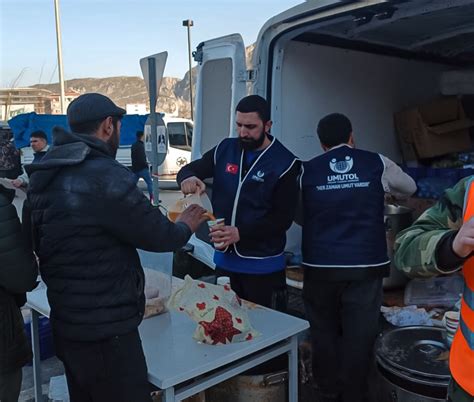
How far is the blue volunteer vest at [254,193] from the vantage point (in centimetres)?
288

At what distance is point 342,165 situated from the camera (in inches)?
112

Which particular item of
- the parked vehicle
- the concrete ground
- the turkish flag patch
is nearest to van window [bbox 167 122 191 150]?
the parked vehicle

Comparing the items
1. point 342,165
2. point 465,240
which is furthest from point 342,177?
point 465,240

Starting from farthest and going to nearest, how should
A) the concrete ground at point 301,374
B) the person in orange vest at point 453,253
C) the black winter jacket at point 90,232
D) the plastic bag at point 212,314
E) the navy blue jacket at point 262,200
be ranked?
the concrete ground at point 301,374, the navy blue jacket at point 262,200, the plastic bag at point 212,314, the black winter jacket at point 90,232, the person in orange vest at point 453,253

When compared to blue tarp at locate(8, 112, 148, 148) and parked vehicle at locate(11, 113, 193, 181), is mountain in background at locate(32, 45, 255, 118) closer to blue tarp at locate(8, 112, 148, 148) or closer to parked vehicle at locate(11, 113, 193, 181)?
parked vehicle at locate(11, 113, 193, 181)

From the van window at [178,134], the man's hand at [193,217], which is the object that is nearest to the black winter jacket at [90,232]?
the man's hand at [193,217]

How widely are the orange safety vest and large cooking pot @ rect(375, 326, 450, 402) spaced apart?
1134 millimetres

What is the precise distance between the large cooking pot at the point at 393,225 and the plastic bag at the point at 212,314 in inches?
65.8

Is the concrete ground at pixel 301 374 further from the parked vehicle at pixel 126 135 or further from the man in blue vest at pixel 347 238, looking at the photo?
the parked vehicle at pixel 126 135

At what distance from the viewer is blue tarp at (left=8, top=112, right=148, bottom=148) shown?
47.4ft

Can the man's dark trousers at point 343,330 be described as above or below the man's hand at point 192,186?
below

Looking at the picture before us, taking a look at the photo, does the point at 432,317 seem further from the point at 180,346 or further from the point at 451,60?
the point at 451,60

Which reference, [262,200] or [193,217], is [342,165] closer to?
[262,200]

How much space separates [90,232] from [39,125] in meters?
13.7
